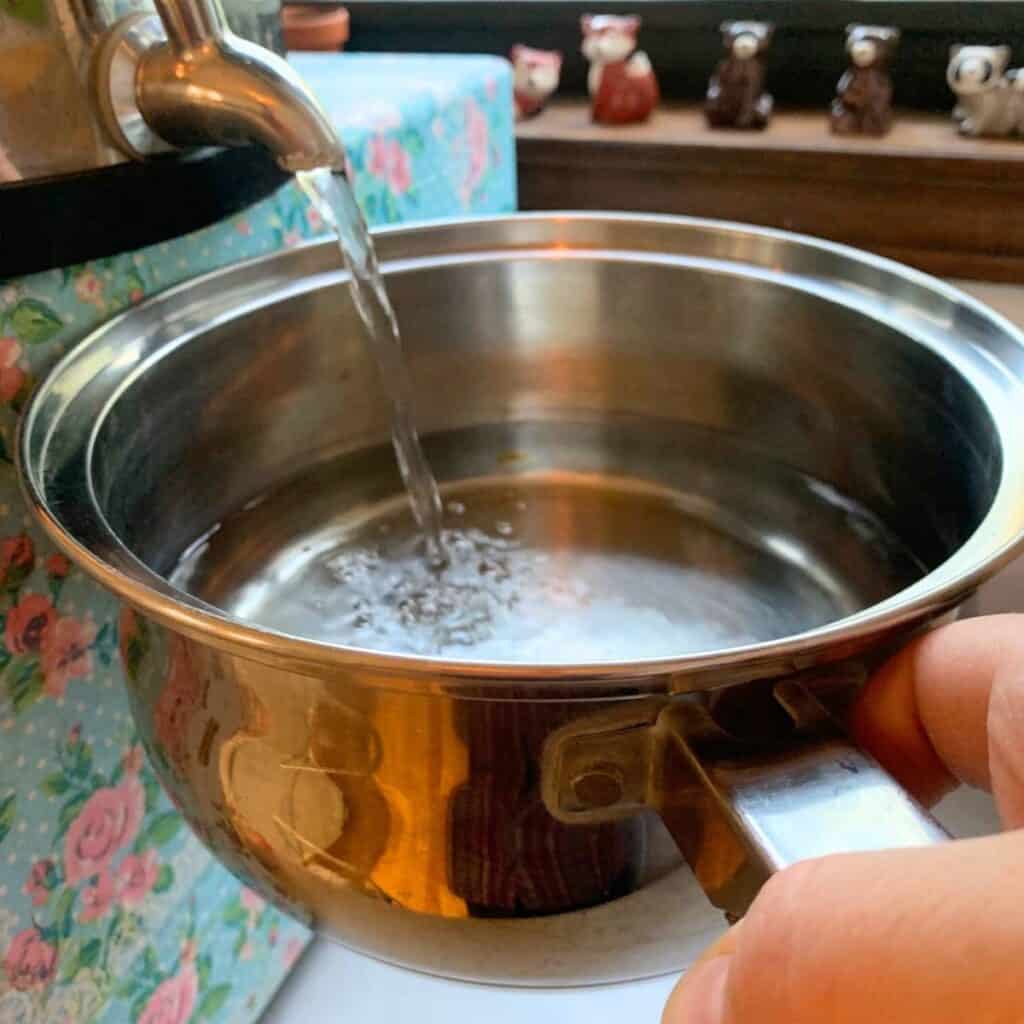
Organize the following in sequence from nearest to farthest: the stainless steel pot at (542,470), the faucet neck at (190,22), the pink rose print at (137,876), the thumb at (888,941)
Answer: the thumb at (888,941)
the stainless steel pot at (542,470)
the faucet neck at (190,22)
the pink rose print at (137,876)

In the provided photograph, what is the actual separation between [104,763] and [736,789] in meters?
0.30

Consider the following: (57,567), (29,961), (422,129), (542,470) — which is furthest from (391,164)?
(29,961)

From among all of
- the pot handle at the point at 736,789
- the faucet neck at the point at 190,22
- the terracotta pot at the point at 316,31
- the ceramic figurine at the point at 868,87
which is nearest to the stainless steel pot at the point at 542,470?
→ the pot handle at the point at 736,789

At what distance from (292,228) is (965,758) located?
40 centimetres

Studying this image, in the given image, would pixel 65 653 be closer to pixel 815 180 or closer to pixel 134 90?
pixel 134 90

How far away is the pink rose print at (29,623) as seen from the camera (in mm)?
401

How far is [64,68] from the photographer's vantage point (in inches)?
14.9

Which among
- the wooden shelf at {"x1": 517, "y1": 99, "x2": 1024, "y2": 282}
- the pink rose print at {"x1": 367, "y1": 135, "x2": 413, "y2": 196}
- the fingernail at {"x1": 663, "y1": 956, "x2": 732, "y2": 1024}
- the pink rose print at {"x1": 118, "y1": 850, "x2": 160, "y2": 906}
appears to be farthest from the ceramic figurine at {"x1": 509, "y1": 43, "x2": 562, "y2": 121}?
the fingernail at {"x1": 663, "y1": 956, "x2": 732, "y2": 1024}

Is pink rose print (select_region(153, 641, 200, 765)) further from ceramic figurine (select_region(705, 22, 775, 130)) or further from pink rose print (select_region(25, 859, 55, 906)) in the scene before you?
ceramic figurine (select_region(705, 22, 775, 130))

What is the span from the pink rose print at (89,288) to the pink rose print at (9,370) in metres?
0.04

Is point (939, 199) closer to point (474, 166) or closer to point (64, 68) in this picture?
point (474, 166)

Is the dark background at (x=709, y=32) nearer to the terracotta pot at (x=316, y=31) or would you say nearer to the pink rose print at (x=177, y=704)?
the terracotta pot at (x=316, y=31)

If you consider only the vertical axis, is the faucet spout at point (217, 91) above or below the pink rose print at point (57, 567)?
above

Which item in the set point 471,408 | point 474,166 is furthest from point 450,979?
point 474,166
